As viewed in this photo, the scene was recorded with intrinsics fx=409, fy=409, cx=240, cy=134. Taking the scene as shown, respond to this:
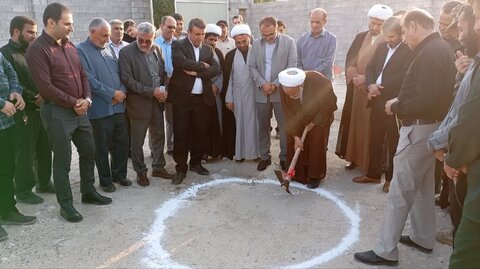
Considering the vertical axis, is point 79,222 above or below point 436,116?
below

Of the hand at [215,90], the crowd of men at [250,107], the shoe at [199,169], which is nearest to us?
the crowd of men at [250,107]

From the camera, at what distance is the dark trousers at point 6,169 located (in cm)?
398

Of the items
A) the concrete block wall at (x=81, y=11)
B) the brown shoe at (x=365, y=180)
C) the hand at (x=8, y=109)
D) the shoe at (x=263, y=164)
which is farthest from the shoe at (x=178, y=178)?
the concrete block wall at (x=81, y=11)

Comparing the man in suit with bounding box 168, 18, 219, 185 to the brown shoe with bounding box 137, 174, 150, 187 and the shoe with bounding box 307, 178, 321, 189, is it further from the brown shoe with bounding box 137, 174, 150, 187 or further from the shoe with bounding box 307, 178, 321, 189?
the shoe with bounding box 307, 178, 321, 189

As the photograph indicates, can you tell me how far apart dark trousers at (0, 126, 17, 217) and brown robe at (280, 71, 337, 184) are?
3.04 metres

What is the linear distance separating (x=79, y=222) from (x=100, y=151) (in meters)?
0.99

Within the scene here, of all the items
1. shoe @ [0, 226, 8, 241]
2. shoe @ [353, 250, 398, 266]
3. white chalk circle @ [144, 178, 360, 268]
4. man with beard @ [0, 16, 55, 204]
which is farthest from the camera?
man with beard @ [0, 16, 55, 204]

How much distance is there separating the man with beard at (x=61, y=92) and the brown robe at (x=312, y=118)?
2.36m

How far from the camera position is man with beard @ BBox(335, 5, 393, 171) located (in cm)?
529

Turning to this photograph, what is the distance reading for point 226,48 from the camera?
768 centimetres

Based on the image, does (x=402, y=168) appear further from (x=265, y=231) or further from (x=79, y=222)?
(x=79, y=222)

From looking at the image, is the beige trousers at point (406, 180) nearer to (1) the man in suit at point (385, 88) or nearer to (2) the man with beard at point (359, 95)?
(1) the man in suit at point (385, 88)

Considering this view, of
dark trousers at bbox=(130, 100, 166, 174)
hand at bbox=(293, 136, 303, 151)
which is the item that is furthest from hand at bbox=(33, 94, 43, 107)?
hand at bbox=(293, 136, 303, 151)

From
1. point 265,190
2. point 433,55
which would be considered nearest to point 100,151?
point 265,190
